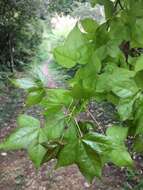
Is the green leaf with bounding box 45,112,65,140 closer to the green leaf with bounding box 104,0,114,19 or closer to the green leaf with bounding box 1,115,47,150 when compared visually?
the green leaf with bounding box 1,115,47,150

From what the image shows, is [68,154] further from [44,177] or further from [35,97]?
[44,177]

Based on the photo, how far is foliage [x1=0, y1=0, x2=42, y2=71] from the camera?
35.1 ft

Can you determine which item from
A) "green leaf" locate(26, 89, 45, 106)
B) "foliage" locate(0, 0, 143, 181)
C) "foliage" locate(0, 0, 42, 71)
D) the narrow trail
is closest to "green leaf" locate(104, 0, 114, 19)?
"foliage" locate(0, 0, 143, 181)

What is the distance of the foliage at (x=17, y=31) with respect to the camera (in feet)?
35.1

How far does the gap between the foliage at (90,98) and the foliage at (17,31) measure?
10322 mm

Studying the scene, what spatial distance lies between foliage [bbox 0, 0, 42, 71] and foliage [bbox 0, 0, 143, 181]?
1032 centimetres

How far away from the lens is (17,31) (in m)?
12.1

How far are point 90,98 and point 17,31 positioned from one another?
12.0 metres

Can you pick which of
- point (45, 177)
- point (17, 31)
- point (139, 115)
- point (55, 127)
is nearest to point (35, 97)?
point (55, 127)

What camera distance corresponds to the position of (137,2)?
58 centimetres

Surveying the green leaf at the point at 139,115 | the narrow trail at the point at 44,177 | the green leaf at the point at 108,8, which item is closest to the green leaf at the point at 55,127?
the green leaf at the point at 139,115

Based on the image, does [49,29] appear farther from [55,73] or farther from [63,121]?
[63,121]

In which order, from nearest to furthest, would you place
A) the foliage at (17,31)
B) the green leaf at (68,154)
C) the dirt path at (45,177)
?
the green leaf at (68,154) → the dirt path at (45,177) → the foliage at (17,31)

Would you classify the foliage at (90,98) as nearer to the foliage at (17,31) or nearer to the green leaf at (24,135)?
the green leaf at (24,135)
